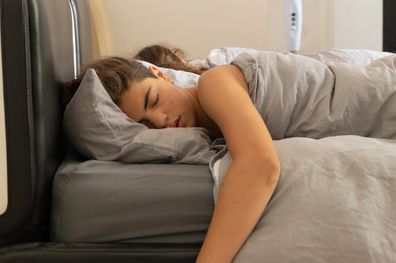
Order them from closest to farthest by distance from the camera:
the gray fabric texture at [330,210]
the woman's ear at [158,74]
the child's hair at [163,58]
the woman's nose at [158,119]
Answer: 1. the gray fabric texture at [330,210]
2. the woman's nose at [158,119]
3. the woman's ear at [158,74]
4. the child's hair at [163,58]

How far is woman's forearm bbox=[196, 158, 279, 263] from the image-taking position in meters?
0.73

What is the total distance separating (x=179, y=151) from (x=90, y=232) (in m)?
0.21

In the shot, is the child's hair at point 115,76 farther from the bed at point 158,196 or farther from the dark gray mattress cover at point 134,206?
the dark gray mattress cover at point 134,206

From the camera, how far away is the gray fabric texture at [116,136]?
91 centimetres

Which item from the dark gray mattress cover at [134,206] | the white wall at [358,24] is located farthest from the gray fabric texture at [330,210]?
the white wall at [358,24]

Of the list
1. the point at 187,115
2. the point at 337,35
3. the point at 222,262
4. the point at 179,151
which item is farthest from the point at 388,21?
the point at 222,262

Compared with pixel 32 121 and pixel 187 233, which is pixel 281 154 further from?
pixel 32 121

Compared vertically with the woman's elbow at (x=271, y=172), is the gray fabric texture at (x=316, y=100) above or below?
above

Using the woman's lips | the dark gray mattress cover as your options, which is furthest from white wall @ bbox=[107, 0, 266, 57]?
the dark gray mattress cover

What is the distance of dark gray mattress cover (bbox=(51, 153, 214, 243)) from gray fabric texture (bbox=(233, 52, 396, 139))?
0.20m

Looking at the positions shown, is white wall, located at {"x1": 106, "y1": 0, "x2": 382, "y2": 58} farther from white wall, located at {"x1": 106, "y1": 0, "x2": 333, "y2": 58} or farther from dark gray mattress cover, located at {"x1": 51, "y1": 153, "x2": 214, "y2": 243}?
dark gray mattress cover, located at {"x1": 51, "y1": 153, "x2": 214, "y2": 243}

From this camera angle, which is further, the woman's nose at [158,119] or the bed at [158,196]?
the woman's nose at [158,119]

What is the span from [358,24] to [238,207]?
237 centimetres

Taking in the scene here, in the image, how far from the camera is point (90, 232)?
0.83 m
